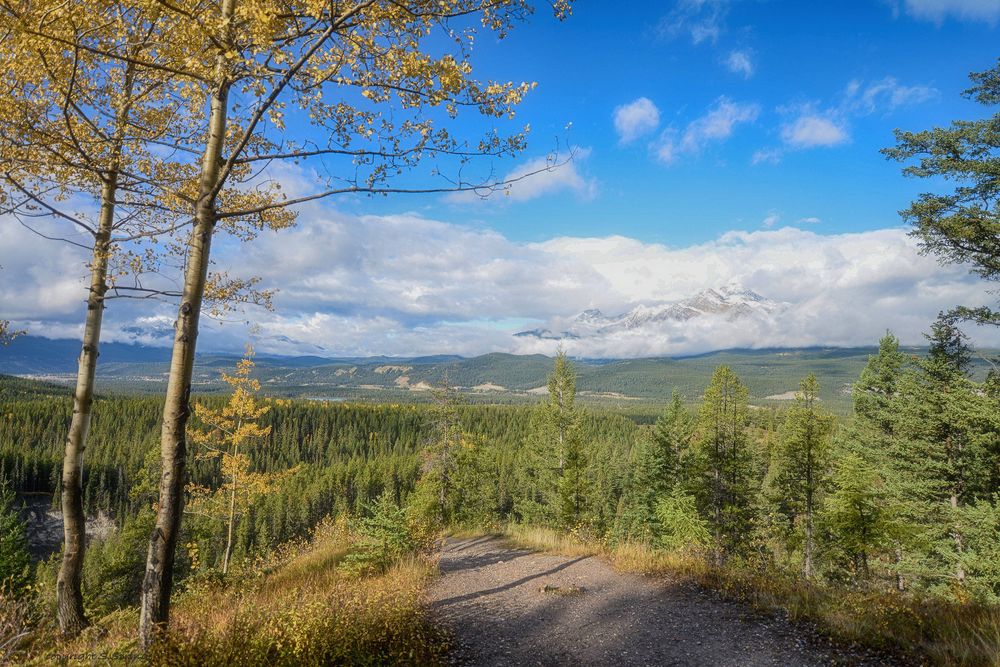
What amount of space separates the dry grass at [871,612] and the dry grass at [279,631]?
5.30m

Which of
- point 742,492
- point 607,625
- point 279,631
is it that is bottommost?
point 742,492

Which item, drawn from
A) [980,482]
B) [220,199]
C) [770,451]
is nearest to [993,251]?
[980,482]

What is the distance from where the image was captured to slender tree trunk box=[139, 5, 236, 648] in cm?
457

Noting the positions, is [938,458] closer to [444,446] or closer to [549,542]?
[549,542]

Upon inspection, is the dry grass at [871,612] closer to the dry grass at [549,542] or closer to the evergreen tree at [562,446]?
the dry grass at [549,542]

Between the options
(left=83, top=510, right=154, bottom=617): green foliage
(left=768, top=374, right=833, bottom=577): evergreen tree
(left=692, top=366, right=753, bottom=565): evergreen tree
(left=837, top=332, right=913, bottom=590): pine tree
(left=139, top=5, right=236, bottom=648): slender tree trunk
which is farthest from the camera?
(left=83, top=510, right=154, bottom=617): green foliage

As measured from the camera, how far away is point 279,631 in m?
5.05

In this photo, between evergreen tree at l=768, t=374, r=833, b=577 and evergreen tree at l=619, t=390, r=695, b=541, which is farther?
evergreen tree at l=619, t=390, r=695, b=541

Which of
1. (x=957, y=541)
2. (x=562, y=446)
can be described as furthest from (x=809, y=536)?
(x=562, y=446)

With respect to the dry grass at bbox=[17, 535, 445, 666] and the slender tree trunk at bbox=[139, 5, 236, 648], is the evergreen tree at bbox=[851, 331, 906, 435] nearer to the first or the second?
the dry grass at bbox=[17, 535, 445, 666]

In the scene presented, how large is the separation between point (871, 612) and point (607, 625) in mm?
3785

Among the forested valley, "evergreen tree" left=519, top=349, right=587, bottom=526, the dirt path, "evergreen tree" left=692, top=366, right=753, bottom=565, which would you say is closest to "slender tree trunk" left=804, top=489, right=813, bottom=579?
the forested valley

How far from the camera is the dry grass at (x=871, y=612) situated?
18.0 feet

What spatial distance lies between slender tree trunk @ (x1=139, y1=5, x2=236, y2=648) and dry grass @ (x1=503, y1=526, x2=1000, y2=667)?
8289mm
